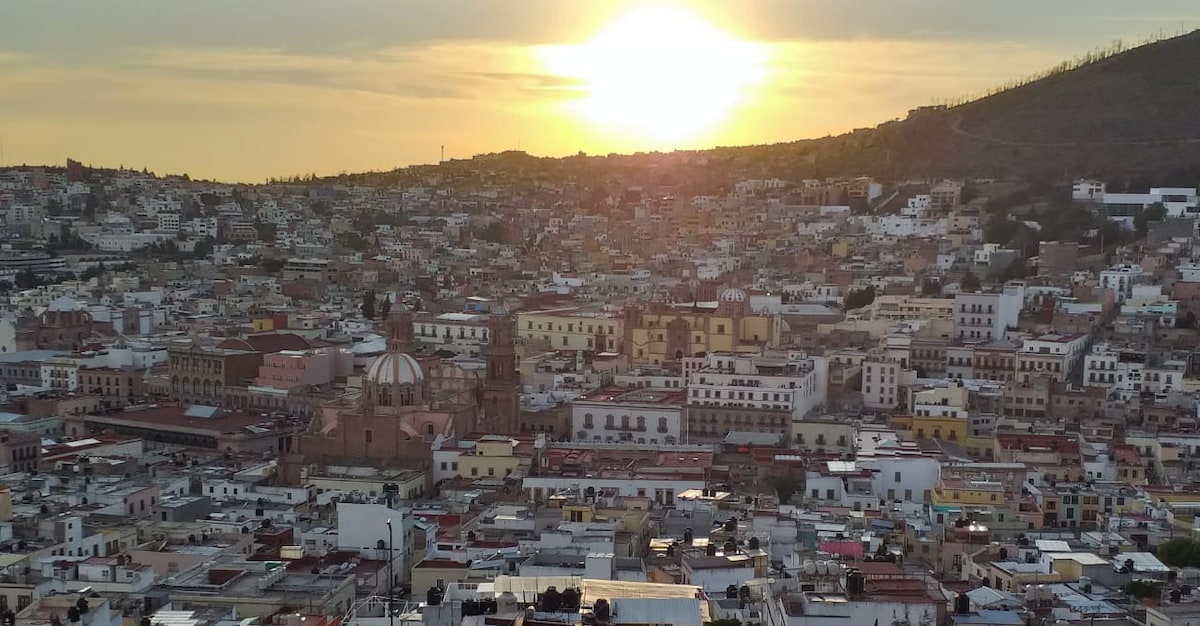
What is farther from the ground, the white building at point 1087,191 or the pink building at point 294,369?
the white building at point 1087,191

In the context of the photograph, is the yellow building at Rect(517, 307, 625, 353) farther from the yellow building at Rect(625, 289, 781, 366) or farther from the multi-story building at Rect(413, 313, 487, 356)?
the multi-story building at Rect(413, 313, 487, 356)

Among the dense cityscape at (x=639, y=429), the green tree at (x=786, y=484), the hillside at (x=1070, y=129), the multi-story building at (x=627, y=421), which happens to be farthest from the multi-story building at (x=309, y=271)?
the green tree at (x=786, y=484)

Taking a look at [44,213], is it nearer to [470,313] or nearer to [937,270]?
[470,313]

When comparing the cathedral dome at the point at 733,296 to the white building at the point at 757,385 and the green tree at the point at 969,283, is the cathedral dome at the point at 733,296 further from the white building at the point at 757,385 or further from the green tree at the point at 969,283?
the green tree at the point at 969,283

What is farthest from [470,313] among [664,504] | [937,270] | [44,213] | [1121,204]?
[44,213]

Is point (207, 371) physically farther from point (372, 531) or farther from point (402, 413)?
point (372, 531)

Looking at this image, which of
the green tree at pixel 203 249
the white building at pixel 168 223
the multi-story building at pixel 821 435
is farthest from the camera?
the white building at pixel 168 223

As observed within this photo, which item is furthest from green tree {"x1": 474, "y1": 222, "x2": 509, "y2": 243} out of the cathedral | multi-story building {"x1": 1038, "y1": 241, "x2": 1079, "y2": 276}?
the cathedral
